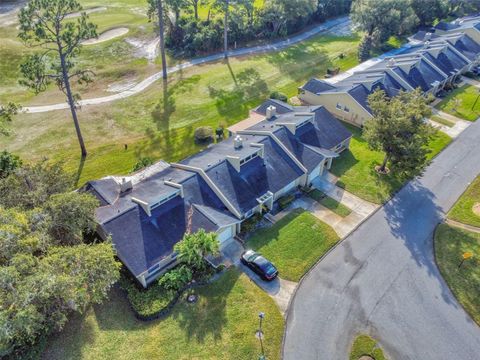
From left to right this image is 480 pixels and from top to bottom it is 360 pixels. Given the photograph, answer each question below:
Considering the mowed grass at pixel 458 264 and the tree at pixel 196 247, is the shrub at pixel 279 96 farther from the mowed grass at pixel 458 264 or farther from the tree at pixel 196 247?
the tree at pixel 196 247

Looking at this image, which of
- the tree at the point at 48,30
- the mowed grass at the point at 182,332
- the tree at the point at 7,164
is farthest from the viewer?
the tree at the point at 7,164

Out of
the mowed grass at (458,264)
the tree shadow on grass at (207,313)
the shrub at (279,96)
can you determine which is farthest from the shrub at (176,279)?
the shrub at (279,96)

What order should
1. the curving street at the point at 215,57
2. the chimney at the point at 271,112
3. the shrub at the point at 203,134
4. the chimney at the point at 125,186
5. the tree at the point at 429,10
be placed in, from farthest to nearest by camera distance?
1. the tree at the point at 429,10
2. the curving street at the point at 215,57
3. the shrub at the point at 203,134
4. the chimney at the point at 271,112
5. the chimney at the point at 125,186

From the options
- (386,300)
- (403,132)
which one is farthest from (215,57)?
(386,300)

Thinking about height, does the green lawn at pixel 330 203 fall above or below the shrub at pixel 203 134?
below

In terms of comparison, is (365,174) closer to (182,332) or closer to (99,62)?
(182,332)

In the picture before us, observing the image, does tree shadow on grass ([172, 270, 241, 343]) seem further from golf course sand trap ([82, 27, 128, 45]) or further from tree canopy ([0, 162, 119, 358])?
golf course sand trap ([82, 27, 128, 45])
